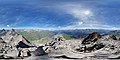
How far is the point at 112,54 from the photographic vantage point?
4894 cm

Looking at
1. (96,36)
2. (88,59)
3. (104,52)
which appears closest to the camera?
(88,59)

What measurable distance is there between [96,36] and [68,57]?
71.5 ft

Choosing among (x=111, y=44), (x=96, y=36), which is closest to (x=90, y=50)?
(x=111, y=44)

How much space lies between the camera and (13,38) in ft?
244

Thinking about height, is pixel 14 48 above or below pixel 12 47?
below

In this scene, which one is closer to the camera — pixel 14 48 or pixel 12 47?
pixel 14 48

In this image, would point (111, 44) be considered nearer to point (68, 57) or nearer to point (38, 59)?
point (68, 57)

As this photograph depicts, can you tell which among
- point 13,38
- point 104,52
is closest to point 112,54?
point 104,52

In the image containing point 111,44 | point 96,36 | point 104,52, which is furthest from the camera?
point 96,36

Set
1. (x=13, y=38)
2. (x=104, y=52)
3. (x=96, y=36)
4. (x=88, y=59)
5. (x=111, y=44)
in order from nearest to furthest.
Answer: (x=88, y=59)
(x=104, y=52)
(x=111, y=44)
(x=96, y=36)
(x=13, y=38)

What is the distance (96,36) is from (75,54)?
19.7 m

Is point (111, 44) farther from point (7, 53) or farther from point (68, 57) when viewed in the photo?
point (7, 53)

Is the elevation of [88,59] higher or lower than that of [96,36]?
lower

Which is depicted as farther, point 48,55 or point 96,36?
point 96,36
